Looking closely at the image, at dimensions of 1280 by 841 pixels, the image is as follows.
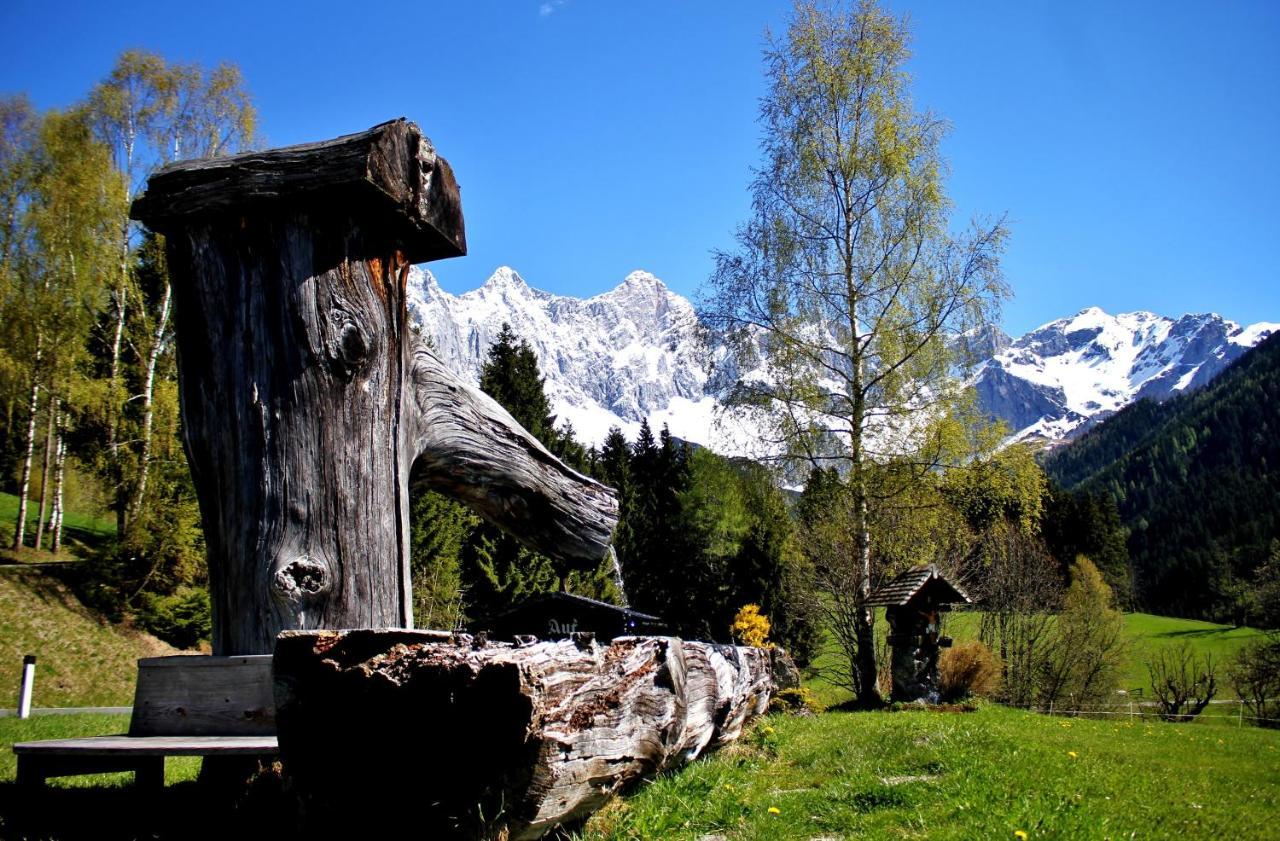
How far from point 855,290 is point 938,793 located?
13893 mm

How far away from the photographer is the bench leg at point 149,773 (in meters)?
2.58

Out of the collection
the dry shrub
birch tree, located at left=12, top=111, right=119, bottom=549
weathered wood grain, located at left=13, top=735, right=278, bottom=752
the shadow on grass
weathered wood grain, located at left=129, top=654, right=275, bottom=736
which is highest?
birch tree, located at left=12, top=111, right=119, bottom=549

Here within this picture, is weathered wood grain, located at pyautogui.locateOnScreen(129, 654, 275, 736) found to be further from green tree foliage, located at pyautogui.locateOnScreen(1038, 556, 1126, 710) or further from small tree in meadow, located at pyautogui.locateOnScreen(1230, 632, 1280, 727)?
small tree in meadow, located at pyautogui.locateOnScreen(1230, 632, 1280, 727)

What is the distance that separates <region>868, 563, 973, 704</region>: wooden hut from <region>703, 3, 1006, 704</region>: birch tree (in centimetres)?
97

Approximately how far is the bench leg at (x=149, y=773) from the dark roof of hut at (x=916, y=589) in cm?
1430

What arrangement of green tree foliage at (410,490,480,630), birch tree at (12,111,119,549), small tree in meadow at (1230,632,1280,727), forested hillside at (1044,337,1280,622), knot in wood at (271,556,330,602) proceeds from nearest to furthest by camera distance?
knot in wood at (271,556,330,602) → green tree foliage at (410,490,480,630) → birch tree at (12,111,119,549) → small tree in meadow at (1230,632,1280,727) → forested hillside at (1044,337,1280,622)

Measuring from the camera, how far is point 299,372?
223cm

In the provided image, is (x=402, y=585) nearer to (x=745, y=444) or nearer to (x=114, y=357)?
(x=745, y=444)

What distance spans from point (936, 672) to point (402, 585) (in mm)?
15857

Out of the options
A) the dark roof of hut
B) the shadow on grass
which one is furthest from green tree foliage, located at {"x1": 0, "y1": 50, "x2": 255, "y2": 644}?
the shadow on grass

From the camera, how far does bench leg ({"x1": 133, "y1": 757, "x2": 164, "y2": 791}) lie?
102 inches

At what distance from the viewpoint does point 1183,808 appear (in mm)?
4934

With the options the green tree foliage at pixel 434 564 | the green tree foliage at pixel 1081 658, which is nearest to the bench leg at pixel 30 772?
the green tree foliage at pixel 434 564

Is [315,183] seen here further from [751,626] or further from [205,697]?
[751,626]
